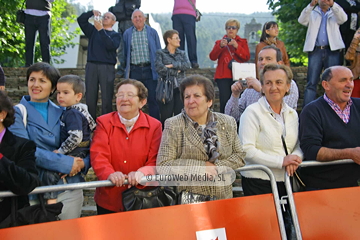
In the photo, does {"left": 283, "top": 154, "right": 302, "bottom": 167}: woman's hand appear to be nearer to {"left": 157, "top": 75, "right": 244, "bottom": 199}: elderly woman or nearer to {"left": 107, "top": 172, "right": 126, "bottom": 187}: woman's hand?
{"left": 157, "top": 75, "right": 244, "bottom": 199}: elderly woman

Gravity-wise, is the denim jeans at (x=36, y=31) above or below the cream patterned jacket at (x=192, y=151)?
above

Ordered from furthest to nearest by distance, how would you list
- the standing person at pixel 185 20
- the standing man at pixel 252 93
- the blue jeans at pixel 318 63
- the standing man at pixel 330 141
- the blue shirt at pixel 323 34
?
the standing person at pixel 185 20, the blue shirt at pixel 323 34, the blue jeans at pixel 318 63, the standing man at pixel 252 93, the standing man at pixel 330 141

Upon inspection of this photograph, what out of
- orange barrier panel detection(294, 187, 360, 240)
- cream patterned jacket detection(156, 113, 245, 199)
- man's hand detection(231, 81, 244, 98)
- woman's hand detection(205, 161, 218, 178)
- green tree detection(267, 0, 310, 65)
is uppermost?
green tree detection(267, 0, 310, 65)

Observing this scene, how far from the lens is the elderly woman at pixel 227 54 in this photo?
5969 mm

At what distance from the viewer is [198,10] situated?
7434mm

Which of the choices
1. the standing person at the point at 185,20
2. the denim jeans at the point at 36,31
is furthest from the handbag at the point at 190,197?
the denim jeans at the point at 36,31

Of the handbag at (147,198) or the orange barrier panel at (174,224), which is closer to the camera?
the orange barrier panel at (174,224)

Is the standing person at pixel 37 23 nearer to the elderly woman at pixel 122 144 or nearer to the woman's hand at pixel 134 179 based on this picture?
the elderly woman at pixel 122 144

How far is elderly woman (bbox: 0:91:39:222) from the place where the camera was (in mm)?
2443

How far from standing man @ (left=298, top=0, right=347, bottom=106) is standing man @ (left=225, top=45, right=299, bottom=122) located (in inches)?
90.2

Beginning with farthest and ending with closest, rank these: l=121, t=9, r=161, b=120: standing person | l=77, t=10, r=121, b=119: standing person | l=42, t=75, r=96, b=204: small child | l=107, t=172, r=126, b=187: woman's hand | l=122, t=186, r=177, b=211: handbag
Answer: l=121, t=9, r=161, b=120: standing person < l=77, t=10, r=121, b=119: standing person < l=42, t=75, r=96, b=204: small child < l=122, t=186, r=177, b=211: handbag < l=107, t=172, r=126, b=187: woman's hand

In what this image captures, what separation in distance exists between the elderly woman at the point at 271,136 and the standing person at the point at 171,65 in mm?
2342

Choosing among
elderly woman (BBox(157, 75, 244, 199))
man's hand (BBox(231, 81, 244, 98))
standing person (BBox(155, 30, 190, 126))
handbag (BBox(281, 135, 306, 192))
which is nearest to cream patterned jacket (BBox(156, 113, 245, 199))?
elderly woman (BBox(157, 75, 244, 199))

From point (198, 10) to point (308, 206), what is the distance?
18.1ft
